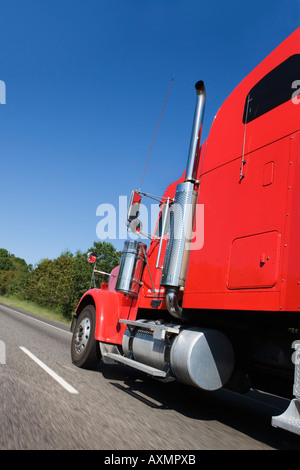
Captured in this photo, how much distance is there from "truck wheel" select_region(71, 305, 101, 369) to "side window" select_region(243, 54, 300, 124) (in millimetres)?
4083

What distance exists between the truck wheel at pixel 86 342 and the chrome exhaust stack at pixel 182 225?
2222 mm

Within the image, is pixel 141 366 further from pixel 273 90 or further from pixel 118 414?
pixel 273 90

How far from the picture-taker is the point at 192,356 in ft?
12.8

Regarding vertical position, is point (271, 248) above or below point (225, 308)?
above

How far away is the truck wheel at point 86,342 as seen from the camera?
619 centimetres

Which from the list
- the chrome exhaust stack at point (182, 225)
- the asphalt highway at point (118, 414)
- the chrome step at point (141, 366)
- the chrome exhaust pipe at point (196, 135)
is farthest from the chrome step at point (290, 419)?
the chrome exhaust pipe at point (196, 135)

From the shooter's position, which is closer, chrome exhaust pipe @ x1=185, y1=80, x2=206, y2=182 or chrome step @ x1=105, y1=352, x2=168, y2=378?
chrome step @ x1=105, y1=352, x2=168, y2=378

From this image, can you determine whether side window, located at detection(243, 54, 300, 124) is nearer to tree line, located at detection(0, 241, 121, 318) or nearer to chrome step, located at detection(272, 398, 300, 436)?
chrome step, located at detection(272, 398, 300, 436)

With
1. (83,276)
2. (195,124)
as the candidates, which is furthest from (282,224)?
(83,276)

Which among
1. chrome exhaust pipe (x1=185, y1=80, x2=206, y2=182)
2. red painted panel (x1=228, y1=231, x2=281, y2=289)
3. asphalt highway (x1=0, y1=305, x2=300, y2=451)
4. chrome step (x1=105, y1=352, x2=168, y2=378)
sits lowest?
A: asphalt highway (x1=0, y1=305, x2=300, y2=451)

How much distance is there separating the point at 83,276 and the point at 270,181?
127ft

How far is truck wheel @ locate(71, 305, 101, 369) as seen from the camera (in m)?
6.19

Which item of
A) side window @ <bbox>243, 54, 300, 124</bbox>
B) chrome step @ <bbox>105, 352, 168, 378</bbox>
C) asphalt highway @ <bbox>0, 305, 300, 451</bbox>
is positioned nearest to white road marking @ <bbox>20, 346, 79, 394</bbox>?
asphalt highway @ <bbox>0, 305, 300, 451</bbox>

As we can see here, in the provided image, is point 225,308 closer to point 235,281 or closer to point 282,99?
point 235,281
